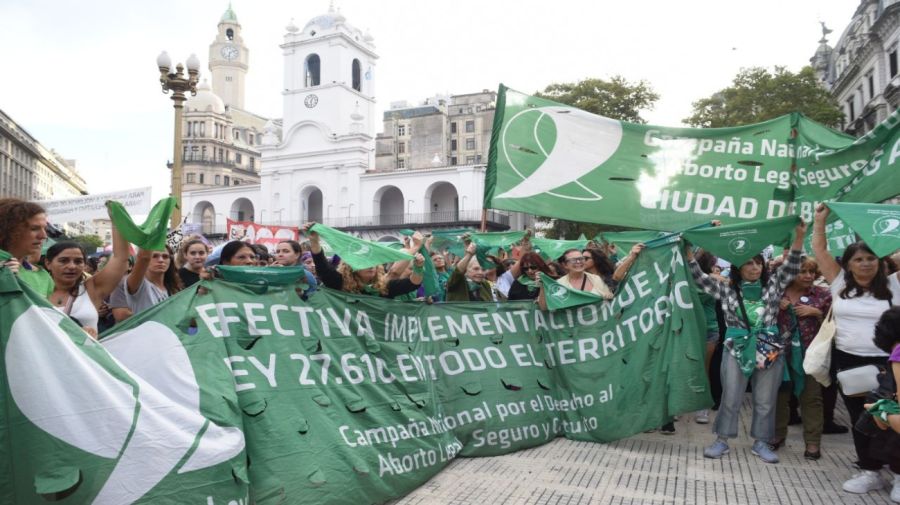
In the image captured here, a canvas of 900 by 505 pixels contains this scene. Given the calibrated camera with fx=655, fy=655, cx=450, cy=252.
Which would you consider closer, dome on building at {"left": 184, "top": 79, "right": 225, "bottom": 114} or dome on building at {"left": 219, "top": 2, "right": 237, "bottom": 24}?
dome on building at {"left": 184, "top": 79, "right": 225, "bottom": 114}

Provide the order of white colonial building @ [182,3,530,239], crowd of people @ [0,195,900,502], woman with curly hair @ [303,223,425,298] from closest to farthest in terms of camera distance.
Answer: crowd of people @ [0,195,900,502] < woman with curly hair @ [303,223,425,298] < white colonial building @ [182,3,530,239]

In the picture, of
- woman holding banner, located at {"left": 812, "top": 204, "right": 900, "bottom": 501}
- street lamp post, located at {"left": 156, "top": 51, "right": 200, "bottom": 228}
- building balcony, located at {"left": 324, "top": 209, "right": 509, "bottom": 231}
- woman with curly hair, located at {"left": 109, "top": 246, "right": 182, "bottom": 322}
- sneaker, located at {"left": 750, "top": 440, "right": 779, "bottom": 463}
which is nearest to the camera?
woman with curly hair, located at {"left": 109, "top": 246, "right": 182, "bottom": 322}

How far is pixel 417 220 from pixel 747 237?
4838cm

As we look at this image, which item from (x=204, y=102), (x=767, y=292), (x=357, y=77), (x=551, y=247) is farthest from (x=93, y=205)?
(x=204, y=102)

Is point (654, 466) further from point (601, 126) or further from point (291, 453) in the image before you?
point (601, 126)

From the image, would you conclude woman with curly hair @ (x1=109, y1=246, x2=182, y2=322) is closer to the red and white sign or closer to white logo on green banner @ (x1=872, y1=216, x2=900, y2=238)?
white logo on green banner @ (x1=872, y1=216, x2=900, y2=238)

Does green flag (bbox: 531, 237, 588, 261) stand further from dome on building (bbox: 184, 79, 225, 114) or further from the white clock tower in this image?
the white clock tower

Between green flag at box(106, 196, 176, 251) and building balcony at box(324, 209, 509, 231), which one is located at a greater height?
building balcony at box(324, 209, 509, 231)

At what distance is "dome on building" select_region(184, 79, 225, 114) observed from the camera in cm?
8575

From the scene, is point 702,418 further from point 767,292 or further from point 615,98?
point 615,98

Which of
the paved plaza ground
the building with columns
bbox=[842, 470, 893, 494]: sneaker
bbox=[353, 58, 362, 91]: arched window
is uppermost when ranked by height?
bbox=[353, 58, 362, 91]: arched window

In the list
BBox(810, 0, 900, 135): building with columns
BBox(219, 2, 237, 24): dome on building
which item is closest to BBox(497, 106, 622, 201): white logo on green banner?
BBox(810, 0, 900, 135): building with columns

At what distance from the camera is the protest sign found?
7977mm

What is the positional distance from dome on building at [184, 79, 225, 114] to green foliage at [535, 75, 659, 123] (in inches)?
2555
